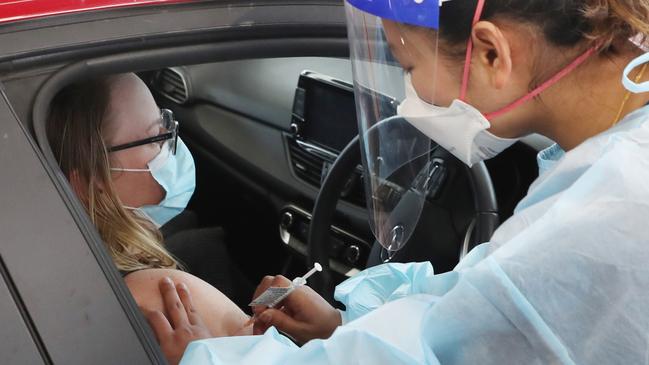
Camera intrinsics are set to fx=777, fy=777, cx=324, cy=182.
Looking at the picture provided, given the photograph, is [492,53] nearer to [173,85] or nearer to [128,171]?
[128,171]

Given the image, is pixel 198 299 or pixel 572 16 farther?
pixel 198 299

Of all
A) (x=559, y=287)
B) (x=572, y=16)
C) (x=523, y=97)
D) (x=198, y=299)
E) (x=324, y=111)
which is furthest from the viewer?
(x=324, y=111)

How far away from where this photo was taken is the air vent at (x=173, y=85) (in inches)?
115

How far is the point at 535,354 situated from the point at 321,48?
2.50 feet

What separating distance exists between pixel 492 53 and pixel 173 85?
2059 millimetres

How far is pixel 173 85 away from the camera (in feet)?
9.81

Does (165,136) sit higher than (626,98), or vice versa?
(626,98)

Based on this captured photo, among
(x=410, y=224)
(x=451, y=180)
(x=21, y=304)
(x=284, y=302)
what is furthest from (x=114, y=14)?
(x=451, y=180)

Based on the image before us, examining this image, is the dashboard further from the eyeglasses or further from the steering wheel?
the eyeglasses

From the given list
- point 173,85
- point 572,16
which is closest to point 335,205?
point 572,16

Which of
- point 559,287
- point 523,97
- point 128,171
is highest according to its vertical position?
point 523,97

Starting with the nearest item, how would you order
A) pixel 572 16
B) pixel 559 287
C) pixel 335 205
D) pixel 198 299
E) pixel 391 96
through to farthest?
1. pixel 559 287
2. pixel 572 16
3. pixel 391 96
4. pixel 198 299
5. pixel 335 205

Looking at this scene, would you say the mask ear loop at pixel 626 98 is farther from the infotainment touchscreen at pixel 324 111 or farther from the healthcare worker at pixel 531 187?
the infotainment touchscreen at pixel 324 111

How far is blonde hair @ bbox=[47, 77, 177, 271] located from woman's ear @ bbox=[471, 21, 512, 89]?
855 millimetres
